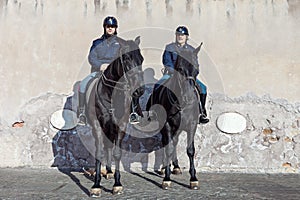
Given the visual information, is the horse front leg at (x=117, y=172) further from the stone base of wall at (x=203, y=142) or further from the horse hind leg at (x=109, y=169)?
the stone base of wall at (x=203, y=142)

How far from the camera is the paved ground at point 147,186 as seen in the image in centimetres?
515

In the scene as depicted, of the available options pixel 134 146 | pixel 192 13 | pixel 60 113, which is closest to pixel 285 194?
pixel 134 146

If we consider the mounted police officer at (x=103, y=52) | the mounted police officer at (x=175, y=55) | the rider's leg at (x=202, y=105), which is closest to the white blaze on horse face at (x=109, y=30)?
the mounted police officer at (x=103, y=52)

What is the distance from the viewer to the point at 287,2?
707cm

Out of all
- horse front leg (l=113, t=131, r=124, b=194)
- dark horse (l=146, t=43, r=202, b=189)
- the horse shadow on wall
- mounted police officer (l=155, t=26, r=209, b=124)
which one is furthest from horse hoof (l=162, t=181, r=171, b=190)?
the horse shadow on wall

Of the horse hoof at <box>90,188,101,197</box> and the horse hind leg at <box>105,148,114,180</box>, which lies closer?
the horse hoof at <box>90,188,101,197</box>

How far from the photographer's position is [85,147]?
7.01 m

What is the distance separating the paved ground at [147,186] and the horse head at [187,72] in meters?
1.39

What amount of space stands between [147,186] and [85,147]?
1.79 m

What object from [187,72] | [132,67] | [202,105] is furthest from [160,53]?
[132,67]

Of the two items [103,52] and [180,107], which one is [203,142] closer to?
[180,107]

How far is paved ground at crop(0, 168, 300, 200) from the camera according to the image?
5148mm

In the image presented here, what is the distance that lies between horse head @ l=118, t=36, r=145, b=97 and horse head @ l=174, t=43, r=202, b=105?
639mm

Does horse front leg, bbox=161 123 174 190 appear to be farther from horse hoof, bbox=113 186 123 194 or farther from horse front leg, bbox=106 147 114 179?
horse front leg, bbox=106 147 114 179
